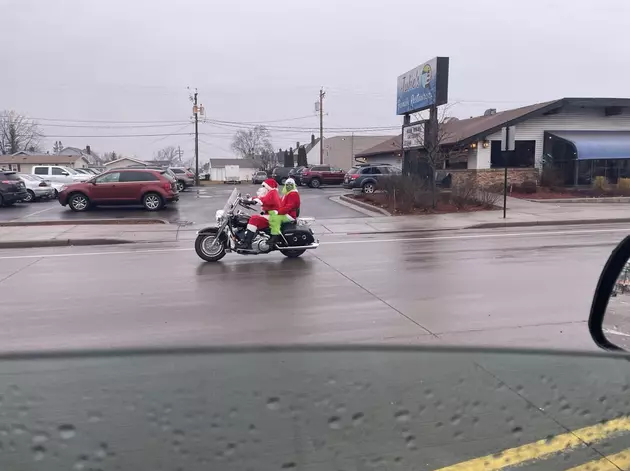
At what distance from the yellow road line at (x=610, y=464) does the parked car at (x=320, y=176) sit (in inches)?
1423

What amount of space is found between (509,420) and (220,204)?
868 inches

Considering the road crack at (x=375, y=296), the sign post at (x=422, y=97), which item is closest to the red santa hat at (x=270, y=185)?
the road crack at (x=375, y=296)

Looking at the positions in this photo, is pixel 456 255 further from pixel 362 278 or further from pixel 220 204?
pixel 220 204

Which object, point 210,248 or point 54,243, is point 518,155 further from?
point 54,243

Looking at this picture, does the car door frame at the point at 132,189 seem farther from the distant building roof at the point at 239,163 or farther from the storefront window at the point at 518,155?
the distant building roof at the point at 239,163

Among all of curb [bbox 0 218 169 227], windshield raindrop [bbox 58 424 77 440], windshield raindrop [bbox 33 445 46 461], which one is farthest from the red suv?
windshield raindrop [bbox 33 445 46 461]

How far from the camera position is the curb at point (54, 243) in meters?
13.7

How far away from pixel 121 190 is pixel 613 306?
68.7 feet

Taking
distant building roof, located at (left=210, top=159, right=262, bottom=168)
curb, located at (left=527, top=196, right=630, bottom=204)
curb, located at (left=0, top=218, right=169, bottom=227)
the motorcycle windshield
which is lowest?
curb, located at (left=0, top=218, right=169, bottom=227)

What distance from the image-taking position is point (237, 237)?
34.2 feet

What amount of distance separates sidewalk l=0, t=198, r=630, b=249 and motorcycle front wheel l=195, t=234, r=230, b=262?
164 inches

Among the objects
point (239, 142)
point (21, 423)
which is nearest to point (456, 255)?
point (21, 423)

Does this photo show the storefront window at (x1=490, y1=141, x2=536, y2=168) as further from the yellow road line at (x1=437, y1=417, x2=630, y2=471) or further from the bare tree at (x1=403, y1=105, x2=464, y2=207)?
the yellow road line at (x1=437, y1=417, x2=630, y2=471)

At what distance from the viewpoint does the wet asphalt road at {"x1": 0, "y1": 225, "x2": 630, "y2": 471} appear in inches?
131
